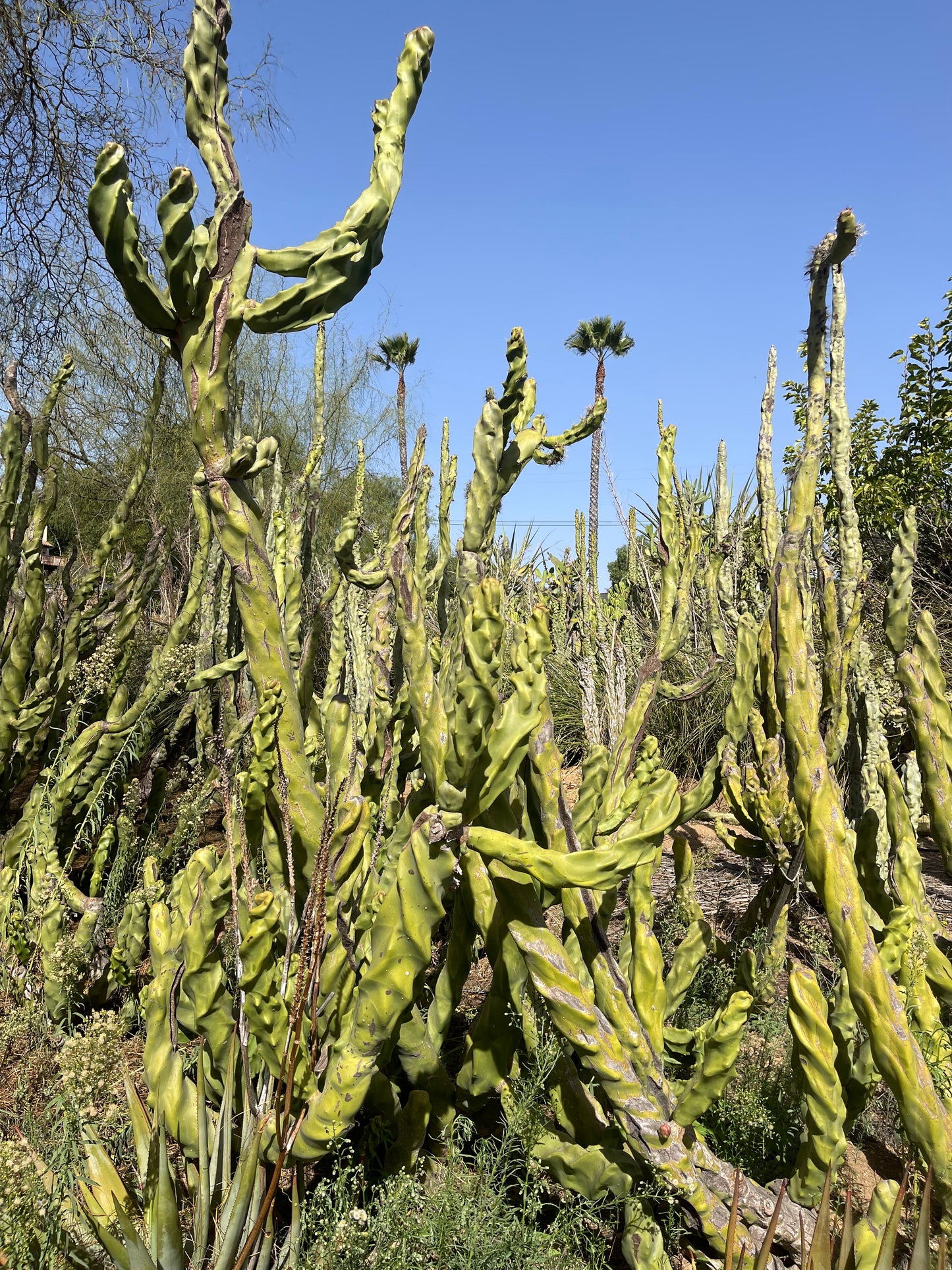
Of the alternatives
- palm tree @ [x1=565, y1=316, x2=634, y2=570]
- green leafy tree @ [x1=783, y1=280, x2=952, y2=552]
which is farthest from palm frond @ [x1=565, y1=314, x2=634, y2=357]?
green leafy tree @ [x1=783, y1=280, x2=952, y2=552]

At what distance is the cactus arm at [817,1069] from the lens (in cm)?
200

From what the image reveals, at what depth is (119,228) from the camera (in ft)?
6.04

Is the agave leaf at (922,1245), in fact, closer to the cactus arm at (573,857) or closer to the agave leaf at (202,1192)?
the cactus arm at (573,857)

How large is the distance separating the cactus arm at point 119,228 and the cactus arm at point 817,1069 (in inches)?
86.7

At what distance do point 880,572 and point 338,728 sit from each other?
25.5 ft

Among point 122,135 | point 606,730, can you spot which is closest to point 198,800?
point 122,135

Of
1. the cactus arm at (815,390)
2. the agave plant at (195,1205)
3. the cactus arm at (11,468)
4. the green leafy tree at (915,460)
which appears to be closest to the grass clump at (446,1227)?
the agave plant at (195,1205)

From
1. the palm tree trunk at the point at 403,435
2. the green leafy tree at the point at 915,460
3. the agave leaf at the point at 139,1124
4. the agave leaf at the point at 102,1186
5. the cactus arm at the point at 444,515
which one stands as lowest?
the agave leaf at the point at 102,1186

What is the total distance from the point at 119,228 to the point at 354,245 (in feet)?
1.72

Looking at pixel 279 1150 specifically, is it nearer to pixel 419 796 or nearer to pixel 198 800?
pixel 419 796

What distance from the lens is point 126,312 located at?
7414 mm

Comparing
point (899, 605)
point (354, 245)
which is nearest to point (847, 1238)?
point (899, 605)

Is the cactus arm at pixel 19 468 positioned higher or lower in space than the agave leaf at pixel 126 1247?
higher

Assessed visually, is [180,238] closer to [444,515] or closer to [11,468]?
[444,515]
